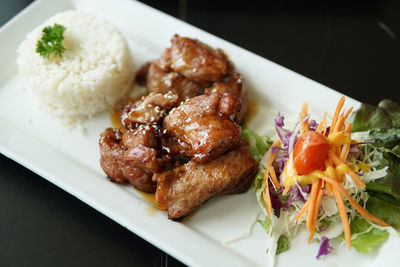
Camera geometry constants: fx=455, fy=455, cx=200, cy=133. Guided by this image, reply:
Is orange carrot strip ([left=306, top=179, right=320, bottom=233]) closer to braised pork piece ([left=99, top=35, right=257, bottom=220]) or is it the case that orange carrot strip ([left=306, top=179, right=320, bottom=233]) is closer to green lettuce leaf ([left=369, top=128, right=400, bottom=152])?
braised pork piece ([left=99, top=35, right=257, bottom=220])

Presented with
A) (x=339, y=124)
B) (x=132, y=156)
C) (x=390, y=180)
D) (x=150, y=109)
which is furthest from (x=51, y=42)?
(x=390, y=180)

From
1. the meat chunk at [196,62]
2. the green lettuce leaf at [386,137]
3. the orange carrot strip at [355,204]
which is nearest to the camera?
the orange carrot strip at [355,204]

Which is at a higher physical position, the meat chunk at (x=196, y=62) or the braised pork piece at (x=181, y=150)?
the meat chunk at (x=196, y=62)

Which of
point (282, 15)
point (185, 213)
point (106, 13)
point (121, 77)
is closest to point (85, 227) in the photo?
point (185, 213)

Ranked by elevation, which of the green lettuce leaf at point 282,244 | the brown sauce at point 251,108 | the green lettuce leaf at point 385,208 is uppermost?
the brown sauce at point 251,108

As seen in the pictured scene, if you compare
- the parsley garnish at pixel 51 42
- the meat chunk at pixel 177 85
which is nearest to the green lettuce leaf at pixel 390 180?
the meat chunk at pixel 177 85

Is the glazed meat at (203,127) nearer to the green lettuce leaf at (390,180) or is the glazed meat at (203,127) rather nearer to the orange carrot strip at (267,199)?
the orange carrot strip at (267,199)

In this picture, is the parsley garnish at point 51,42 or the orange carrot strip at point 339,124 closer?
the orange carrot strip at point 339,124
